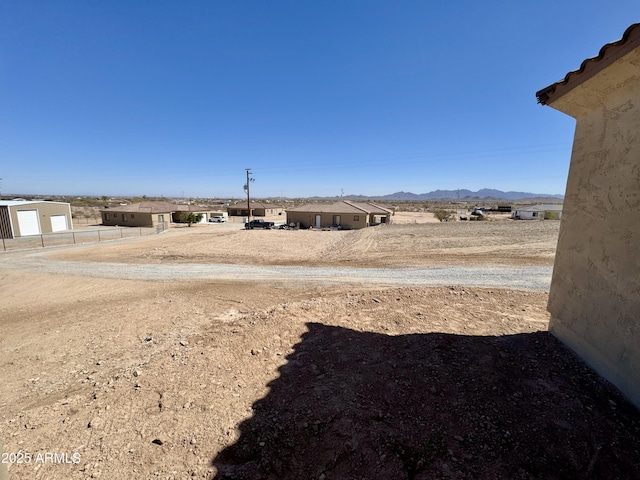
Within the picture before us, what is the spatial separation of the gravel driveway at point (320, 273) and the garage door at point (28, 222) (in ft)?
63.1

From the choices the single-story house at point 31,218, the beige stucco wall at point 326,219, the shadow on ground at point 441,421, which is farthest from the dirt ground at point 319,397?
the beige stucco wall at point 326,219

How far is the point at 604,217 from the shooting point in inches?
164

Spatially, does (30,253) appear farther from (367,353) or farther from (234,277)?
(367,353)

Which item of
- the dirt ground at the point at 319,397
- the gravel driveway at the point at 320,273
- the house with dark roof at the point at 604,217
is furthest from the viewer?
the gravel driveway at the point at 320,273

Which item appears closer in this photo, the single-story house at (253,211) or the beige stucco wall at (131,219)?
the beige stucco wall at (131,219)

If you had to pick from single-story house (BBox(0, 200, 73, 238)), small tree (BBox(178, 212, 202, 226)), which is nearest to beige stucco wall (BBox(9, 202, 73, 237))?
single-story house (BBox(0, 200, 73, 238))

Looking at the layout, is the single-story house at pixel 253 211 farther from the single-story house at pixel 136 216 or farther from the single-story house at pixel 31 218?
the single-story house at pixel 31 218

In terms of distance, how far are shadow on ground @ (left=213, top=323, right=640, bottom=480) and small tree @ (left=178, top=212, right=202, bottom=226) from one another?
46.1 metres

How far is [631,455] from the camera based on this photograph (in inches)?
115

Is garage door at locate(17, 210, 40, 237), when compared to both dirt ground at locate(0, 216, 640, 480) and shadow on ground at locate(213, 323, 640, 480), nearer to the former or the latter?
dirt ground at locate(0, 216, 640, 480)

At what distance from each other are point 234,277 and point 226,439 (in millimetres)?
10643

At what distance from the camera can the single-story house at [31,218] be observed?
3006 cm

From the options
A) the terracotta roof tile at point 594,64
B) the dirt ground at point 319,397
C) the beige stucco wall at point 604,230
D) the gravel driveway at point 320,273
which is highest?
the terracotta roof tile at point 594,64

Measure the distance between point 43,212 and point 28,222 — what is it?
239cm
